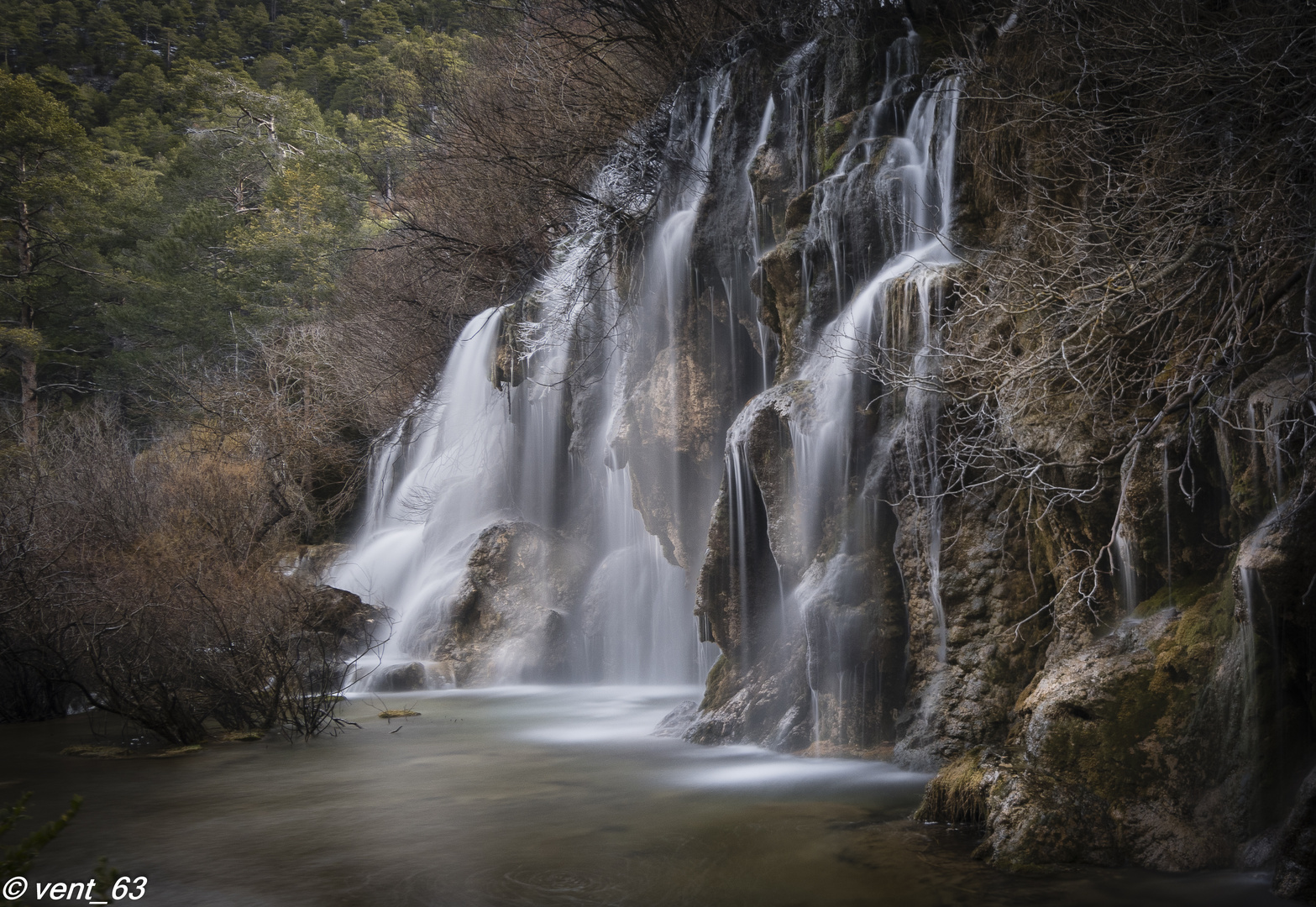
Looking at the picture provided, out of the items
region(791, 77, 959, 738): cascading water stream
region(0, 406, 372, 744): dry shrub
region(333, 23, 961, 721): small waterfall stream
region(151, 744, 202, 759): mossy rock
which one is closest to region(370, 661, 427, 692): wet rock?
region(333, 23, 961, 721): small waterfall stream

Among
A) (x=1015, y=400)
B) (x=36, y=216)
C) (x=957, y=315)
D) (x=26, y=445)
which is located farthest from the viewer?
(x=36, y=216)

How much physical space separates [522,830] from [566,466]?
12.5m

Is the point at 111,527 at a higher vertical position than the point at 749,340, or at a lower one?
lower

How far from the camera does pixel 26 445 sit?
65.4 feet

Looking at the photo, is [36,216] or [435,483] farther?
[36,216]

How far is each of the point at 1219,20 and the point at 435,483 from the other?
1728 cm

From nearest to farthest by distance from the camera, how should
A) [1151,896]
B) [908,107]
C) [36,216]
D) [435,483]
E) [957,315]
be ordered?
[1151,896] → [957,315] → [908,107] → [435,483] → [36,216]

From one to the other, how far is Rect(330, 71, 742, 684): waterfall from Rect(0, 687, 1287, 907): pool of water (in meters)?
5.63

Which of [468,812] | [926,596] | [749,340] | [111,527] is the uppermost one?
[749,340]

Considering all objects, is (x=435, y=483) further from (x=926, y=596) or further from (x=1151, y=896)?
(x=1151, y=896)

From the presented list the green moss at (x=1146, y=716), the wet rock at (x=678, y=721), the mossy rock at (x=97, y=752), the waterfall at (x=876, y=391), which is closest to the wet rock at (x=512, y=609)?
the wet rock at (x=678, y=721)

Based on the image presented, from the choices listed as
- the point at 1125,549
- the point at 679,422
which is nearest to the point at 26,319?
the point at 679,422

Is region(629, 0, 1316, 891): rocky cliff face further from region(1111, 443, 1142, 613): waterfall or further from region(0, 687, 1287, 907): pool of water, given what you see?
region(0, 687, 1287, 907): pool of water

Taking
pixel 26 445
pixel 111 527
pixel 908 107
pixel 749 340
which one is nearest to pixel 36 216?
pixel 26 445
